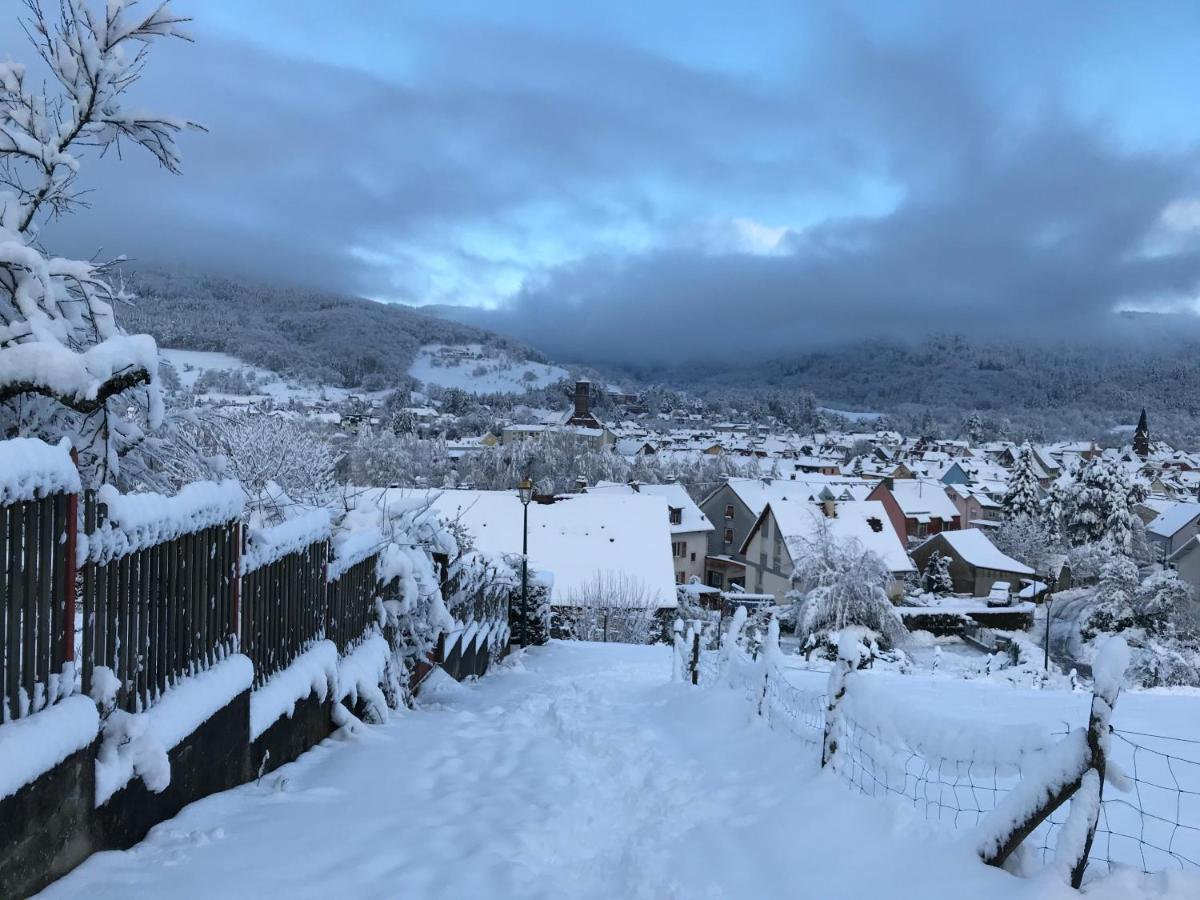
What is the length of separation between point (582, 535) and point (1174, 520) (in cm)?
4104

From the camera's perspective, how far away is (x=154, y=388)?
4.48 meters

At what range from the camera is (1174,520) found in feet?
167

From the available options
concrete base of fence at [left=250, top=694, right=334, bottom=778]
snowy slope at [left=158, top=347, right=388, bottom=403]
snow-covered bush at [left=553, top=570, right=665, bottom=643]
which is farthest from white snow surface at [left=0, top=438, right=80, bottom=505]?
snowy slope at [left=158, top=347, right=388, bottom=403]

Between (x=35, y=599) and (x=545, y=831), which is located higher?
(x=35, y=599)

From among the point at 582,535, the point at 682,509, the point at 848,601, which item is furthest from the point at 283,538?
the point at 682,509

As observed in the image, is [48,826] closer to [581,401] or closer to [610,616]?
[610,616]

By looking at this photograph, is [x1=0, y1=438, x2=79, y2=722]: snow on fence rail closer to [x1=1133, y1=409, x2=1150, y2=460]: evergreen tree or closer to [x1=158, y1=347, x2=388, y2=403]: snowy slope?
[x1=1133, y1=409, x2=1150, y2=460]: evergreen tree

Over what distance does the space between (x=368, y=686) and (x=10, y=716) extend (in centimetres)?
460

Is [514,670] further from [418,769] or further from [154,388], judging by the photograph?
[154,388]

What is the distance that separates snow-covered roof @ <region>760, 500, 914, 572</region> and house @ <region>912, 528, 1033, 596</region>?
506 centimetres

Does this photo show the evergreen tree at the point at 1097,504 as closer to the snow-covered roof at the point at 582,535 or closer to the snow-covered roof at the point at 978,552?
the snow-covered roof at the point at 978,552

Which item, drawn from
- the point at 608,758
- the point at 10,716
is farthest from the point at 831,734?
the point at 10,716

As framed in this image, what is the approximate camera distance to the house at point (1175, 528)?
48812 mm

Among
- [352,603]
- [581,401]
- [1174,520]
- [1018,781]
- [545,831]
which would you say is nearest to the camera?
[1018,781]
